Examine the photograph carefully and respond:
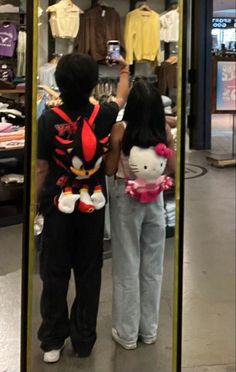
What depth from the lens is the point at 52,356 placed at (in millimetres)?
2158

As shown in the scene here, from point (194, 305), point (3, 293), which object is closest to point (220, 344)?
point (194, 305)

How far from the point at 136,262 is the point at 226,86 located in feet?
13.7

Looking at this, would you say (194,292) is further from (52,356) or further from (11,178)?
(11,178)

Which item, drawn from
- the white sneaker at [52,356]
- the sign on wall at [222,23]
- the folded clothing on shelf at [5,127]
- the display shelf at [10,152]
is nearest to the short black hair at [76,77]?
the white sneaker at [52,356]

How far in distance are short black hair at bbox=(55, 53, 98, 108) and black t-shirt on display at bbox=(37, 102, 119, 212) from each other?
0.04m

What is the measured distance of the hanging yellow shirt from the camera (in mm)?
1801

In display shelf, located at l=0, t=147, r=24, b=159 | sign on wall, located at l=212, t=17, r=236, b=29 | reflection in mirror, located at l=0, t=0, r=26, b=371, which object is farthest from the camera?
sign on wall, located at l=212, t=17, r=236, b=29

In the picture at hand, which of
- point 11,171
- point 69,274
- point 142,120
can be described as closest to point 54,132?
point 142,120

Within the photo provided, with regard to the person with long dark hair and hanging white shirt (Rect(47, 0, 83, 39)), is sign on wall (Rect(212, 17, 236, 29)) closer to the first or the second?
the person with long dark hair

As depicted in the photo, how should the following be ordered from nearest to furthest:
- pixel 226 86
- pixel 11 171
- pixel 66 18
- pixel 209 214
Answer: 1. pixel 66 18
2. pixel 209 214
3. pixel 11 171
4. pixel 226 86

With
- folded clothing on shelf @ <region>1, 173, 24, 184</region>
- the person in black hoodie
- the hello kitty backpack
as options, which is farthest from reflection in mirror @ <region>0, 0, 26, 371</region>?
the hello kitty backpack

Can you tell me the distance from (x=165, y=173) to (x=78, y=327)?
728mm

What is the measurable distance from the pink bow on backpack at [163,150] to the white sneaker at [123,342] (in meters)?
0.79

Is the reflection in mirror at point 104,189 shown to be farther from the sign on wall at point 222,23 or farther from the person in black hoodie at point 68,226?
the sign on wall at point 222,23
